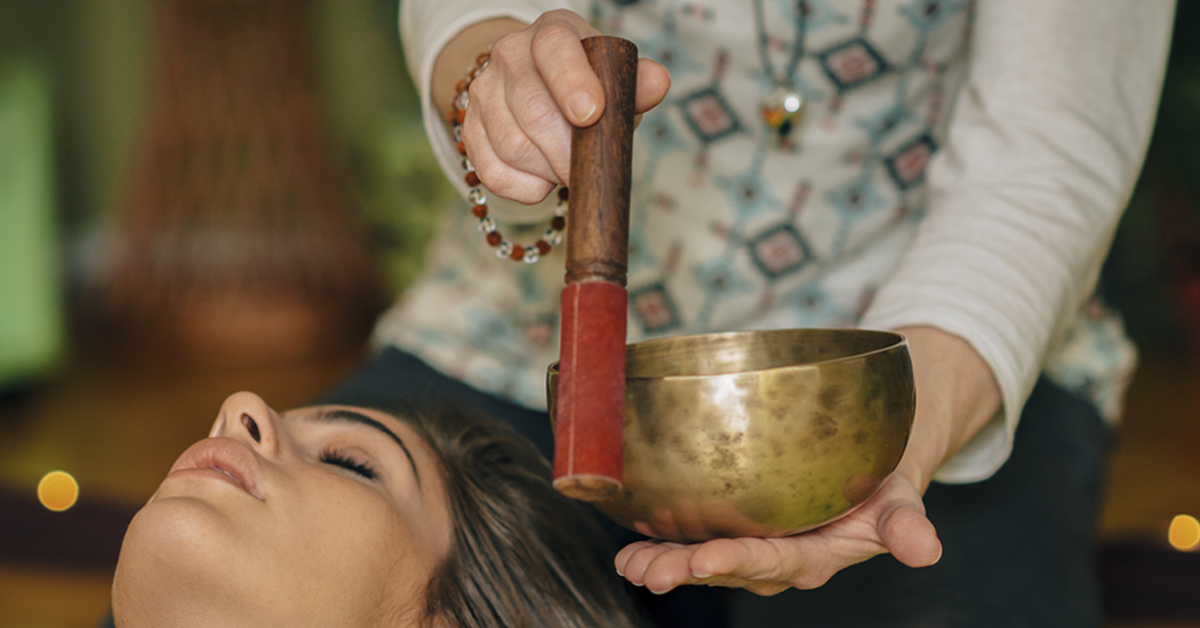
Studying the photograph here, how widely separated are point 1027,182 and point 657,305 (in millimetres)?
407

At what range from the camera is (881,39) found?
971mm

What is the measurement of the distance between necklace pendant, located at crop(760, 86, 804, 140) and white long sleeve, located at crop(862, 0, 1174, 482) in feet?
0.50

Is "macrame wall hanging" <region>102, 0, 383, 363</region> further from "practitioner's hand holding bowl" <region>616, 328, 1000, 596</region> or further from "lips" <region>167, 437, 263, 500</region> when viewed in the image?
"practitioner's hand holding bowl" <region>616, 328, 1000, 596</region>

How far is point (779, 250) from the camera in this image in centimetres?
105

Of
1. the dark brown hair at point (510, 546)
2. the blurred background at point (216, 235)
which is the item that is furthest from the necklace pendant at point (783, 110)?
the blurred background at point (216, 235)

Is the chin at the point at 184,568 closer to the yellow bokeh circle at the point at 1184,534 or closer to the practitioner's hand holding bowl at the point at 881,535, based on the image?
the practitioner's hand holding bowl at the point at 881,535

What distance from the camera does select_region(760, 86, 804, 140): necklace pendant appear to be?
39.1 inches

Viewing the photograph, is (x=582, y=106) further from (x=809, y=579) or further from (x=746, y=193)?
(x=746, y=193)

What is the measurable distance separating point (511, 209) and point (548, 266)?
0.83 ft

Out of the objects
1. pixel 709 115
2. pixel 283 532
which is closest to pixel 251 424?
pixel 283 532

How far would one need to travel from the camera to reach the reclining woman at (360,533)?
65cm

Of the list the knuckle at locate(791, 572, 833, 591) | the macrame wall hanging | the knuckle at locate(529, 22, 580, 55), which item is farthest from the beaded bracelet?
the macrame wall hanging

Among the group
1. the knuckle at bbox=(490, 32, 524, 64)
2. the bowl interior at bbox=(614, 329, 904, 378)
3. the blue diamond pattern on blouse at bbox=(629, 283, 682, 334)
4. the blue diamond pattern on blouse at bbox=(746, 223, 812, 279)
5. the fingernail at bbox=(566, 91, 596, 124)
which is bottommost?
the blue diamond pattern on blouse at bbox=(629, 283, 682, 334)

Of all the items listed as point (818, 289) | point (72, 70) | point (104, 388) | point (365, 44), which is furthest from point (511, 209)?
point (72, 70)
